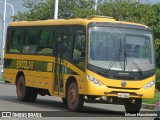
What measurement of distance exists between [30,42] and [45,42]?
1506mm

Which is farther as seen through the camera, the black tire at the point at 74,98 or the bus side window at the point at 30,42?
the bus side window at the point at 30,42

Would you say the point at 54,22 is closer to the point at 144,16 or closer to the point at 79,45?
the point at 79,45

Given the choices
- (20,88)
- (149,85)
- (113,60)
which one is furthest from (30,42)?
(149,85)

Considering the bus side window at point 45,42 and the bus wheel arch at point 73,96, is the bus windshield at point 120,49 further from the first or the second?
the bus side window at point 45,42

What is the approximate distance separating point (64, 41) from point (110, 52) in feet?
7.63

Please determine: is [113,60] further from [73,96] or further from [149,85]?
[73,96]

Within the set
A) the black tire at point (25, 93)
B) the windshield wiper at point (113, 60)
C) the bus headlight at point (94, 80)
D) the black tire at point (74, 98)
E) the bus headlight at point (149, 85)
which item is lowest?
the black tire at point (25, 93)

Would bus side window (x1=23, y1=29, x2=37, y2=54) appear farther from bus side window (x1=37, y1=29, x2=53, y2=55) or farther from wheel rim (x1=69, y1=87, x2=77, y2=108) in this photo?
wheel rim (x1=69, y1=87, x2=77, y2=108)

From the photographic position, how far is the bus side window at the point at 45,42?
21.7 meters

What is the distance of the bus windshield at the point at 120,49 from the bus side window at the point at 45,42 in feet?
9.46

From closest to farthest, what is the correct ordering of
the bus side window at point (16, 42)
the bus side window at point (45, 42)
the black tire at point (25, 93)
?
the bus side window at point (45, 42)
the black tire at point (25, 93)
the bus side window at point (16, 42)

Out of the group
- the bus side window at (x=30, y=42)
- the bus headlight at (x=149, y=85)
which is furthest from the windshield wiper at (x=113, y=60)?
the bus side window at (x=30, y=42)

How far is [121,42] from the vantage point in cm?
1923

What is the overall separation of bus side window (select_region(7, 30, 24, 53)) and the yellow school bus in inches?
112
